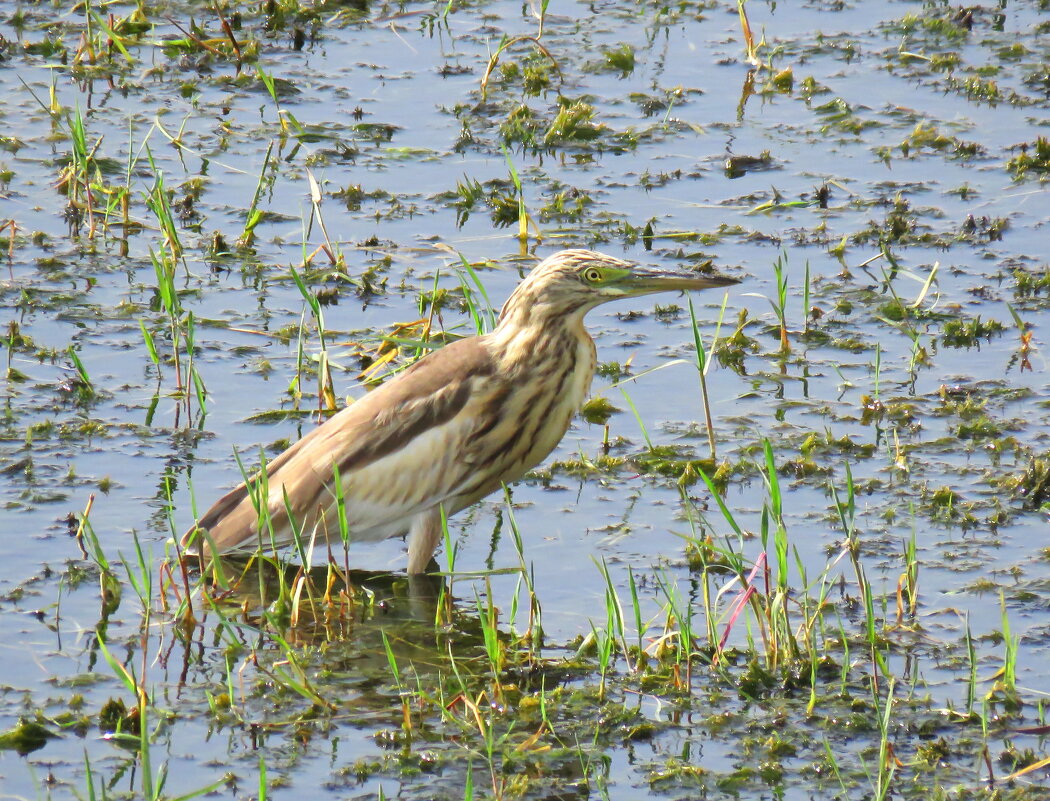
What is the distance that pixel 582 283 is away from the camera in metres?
5.62

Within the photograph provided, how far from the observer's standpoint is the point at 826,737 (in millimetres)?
4516

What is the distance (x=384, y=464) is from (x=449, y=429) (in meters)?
0.22

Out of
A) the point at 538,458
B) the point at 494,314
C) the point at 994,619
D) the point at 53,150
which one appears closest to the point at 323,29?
the point at 53,150

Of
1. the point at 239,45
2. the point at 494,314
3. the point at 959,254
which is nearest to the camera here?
the point at 494,314

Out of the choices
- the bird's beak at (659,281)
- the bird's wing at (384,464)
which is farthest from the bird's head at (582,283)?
the bird's wing at (384,464)

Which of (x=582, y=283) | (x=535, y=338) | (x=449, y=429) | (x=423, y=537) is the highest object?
(x=582, y=283)

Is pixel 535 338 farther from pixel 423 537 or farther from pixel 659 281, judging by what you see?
pixel 423 537

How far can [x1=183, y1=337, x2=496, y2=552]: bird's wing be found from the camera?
5.48 meters

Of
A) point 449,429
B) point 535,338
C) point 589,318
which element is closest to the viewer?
point 449,429

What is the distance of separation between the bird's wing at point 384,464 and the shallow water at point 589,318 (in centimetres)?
22

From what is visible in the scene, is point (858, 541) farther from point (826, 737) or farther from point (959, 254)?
point (959, 254)

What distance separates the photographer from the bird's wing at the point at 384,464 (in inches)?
216

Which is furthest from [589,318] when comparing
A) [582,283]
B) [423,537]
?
Answer: [423,537]

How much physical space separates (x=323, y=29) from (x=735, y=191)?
270cm
